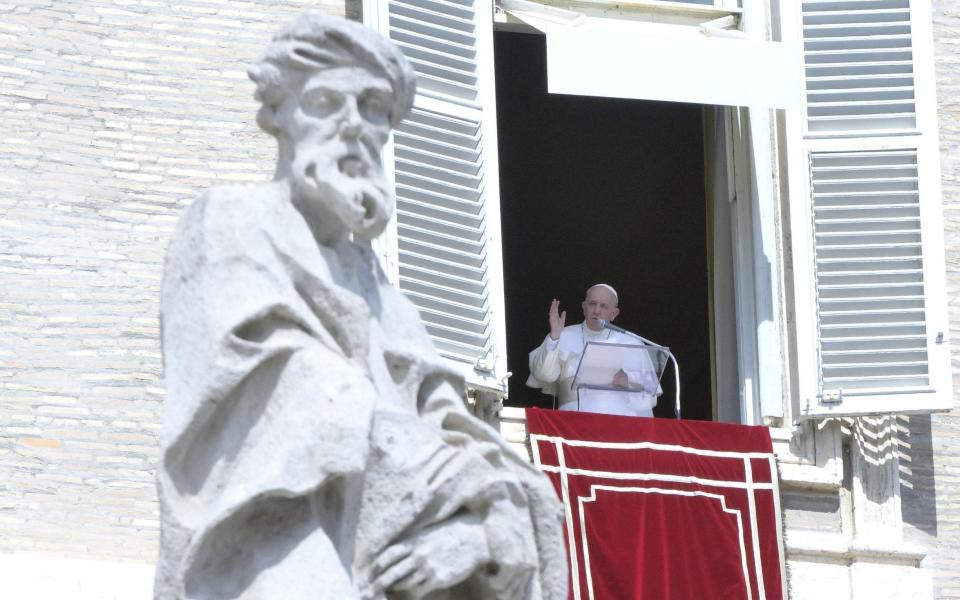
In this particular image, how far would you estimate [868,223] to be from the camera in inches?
520

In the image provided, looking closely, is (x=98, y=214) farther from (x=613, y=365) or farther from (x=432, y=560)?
(x=432, y=560)

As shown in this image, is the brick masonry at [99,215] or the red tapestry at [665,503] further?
the red tapestry at [665,503]

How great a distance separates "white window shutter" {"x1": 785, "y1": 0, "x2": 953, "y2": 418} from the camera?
42.6 feet

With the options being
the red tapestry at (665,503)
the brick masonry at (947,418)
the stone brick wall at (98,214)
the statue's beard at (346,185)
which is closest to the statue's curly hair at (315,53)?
the statue's beard at (346,185)

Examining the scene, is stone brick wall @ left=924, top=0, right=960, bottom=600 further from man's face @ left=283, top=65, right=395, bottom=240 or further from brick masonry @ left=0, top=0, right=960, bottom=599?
man's face @ left=283, top=65, right=395, bottom=240

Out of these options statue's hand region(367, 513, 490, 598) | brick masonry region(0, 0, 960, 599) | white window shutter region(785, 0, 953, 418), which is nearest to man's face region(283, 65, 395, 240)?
statue's hand region(367, 513, 490, 598)

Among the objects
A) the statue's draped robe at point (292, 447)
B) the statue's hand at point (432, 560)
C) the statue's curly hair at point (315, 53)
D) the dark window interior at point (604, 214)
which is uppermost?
the statue's curly hair at point (315, 53)

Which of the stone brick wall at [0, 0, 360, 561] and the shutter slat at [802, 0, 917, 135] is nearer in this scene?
the stone brick wall at [0, 0, 360, 561]

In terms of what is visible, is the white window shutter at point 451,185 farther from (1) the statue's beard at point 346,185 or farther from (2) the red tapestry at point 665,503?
(1) the statue's beard at point 346,185

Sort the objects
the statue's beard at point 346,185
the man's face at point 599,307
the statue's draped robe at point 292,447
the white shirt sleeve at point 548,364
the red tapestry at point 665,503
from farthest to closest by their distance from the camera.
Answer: the man's face at point 599,307 → the white shirt sleeve at point 548,364 → the red tapestry at point 665,503 → the statue's beard at point 346,185 → the statue's draped robe at point 292,447

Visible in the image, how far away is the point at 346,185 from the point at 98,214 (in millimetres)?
5981

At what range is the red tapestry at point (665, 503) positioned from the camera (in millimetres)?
12727

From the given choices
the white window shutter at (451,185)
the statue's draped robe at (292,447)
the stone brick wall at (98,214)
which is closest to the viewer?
the statue's draped robe at (292,447)

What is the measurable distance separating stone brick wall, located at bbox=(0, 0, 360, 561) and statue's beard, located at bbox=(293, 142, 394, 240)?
17.6 ft
